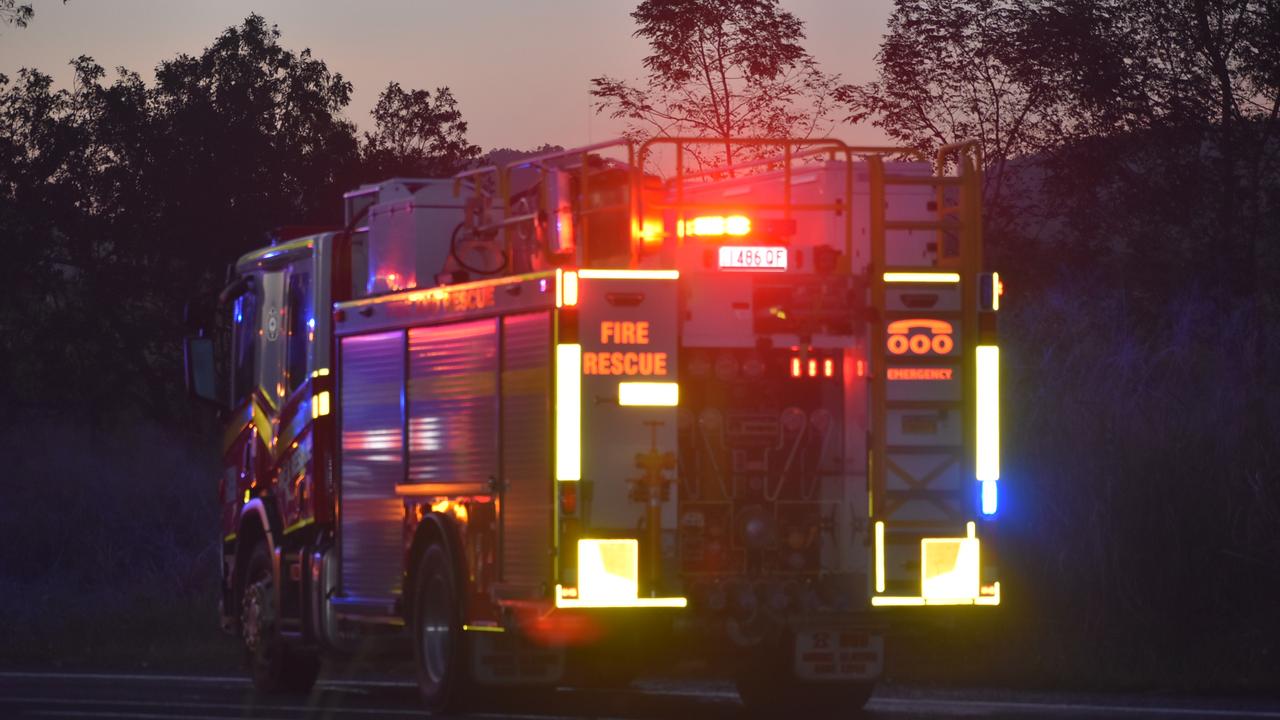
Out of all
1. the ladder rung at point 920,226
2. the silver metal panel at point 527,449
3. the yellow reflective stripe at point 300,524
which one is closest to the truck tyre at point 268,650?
the yellow reflective stripe at point 300,524

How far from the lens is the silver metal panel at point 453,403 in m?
13.7

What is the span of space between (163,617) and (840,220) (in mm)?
12746

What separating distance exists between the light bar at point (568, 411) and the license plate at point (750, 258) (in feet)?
3.27

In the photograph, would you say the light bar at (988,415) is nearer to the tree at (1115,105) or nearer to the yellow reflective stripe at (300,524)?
the yellow reflective stripe at (300,524)

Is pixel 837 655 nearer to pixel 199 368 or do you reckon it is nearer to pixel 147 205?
pixel 199 368

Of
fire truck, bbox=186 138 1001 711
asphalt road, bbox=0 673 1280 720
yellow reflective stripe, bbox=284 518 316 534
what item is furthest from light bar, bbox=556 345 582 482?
yellow reflective stripe, bbox=284 518 316 534

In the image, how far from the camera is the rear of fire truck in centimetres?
1309

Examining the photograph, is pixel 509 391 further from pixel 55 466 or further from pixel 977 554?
pixel 55 466

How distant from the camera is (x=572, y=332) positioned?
12.8 metres

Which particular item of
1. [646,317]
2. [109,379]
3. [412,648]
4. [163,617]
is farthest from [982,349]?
[109,379]

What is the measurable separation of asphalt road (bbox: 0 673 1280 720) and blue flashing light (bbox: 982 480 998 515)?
1479 mm

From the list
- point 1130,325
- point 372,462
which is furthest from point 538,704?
point 1130,325

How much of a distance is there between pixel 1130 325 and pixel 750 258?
49.6 ft

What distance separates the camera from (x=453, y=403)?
14.2 m
